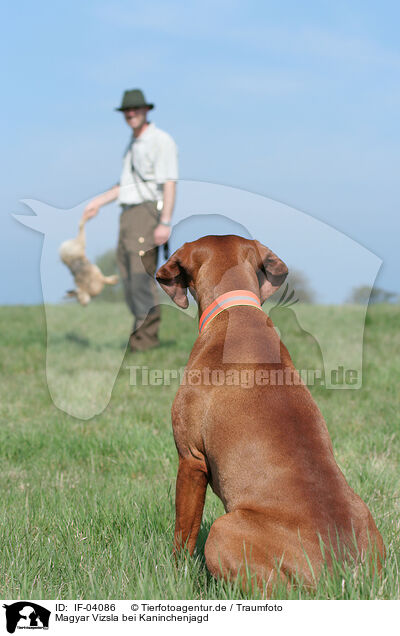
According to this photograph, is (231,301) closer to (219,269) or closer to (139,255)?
(219,269)

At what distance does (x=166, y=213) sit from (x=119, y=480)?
203 cm

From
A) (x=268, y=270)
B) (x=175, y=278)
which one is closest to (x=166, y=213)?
(x=175, y=278)

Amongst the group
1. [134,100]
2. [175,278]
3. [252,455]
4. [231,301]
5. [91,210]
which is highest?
[134,100]

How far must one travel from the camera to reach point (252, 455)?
2902 mm

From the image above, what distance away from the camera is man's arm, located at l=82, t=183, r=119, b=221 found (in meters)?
4.72

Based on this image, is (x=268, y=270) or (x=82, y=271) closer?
(x=268, y=270)

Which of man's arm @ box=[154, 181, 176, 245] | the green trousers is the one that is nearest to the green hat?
the green trousers

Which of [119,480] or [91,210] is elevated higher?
[91,210]

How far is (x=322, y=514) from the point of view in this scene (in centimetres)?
274

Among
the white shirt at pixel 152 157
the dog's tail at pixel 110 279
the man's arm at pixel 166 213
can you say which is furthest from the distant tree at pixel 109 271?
the white shirt at pixel 152 157

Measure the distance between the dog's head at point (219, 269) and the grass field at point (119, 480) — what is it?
1357 millimetres

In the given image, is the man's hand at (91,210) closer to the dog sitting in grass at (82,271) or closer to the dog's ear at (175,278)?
the dog sitting in grass at (82,271)

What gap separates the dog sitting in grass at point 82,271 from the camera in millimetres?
4746
